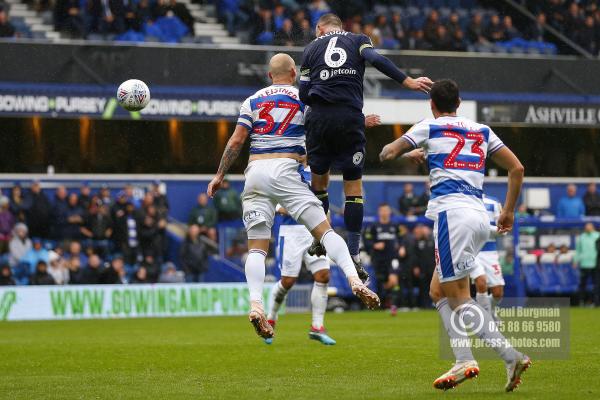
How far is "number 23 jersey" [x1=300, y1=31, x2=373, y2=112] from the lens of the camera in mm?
10602

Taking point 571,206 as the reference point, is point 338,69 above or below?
above

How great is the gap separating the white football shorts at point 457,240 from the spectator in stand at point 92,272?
50.2ft

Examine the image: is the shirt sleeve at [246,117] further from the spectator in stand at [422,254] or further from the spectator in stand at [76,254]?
the spectator in stand at [422,254]

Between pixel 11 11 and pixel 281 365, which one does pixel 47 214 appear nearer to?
pixel 11 11

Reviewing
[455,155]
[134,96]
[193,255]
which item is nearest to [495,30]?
[193,255]

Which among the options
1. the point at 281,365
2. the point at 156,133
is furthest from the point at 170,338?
the point at 156,133

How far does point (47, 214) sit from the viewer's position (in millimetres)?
24047

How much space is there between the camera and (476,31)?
30.0 m

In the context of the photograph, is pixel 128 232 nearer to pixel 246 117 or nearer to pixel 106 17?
pixel 106 17

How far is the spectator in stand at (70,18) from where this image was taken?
25.9 m

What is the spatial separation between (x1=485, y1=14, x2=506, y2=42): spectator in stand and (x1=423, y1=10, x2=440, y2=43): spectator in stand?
162cm

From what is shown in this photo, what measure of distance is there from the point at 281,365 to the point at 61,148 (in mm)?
17635

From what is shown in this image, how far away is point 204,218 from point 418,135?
17.3 metres

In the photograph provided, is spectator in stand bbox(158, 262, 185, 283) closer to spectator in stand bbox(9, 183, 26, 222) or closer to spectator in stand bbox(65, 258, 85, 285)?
spectator in stand bbox(65, 258, 85, 285)
